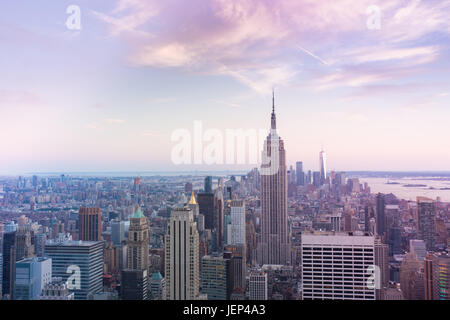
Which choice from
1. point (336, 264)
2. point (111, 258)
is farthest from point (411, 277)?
point (111, 258)

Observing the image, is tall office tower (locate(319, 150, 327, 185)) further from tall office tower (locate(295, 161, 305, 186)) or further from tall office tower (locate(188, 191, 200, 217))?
tall office tower (locate(188, 191, 200, 217))

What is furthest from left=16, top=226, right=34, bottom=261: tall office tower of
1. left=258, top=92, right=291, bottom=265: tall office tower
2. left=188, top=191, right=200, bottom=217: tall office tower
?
left=258, top=92, right=291, bottom=265: tall office tower

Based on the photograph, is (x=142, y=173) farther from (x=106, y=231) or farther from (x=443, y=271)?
(x=443, y=271)

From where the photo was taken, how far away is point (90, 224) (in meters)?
4.52

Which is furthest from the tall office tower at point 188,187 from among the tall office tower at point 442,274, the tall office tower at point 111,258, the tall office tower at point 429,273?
the tall office tower at point 442,274

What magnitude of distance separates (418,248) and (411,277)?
941 mm

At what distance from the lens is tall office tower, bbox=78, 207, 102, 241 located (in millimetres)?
4203

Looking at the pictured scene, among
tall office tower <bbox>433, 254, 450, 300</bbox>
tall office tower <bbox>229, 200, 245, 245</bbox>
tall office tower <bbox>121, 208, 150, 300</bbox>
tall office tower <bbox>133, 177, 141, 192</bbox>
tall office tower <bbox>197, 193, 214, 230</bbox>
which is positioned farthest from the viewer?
tall office tower <bbox>229, 200, 245, 245</bbox>

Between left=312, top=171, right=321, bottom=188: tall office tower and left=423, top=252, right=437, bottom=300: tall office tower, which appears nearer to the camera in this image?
left=423, top=252, right=437, bottom=300: tall office tower

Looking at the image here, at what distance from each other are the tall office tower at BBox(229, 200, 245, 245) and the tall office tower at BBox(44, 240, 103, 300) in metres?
2.07

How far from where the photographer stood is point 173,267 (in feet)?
15.3

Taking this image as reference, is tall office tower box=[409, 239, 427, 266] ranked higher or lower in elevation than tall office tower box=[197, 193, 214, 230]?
lower

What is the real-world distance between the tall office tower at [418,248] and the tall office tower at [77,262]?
359 cm
